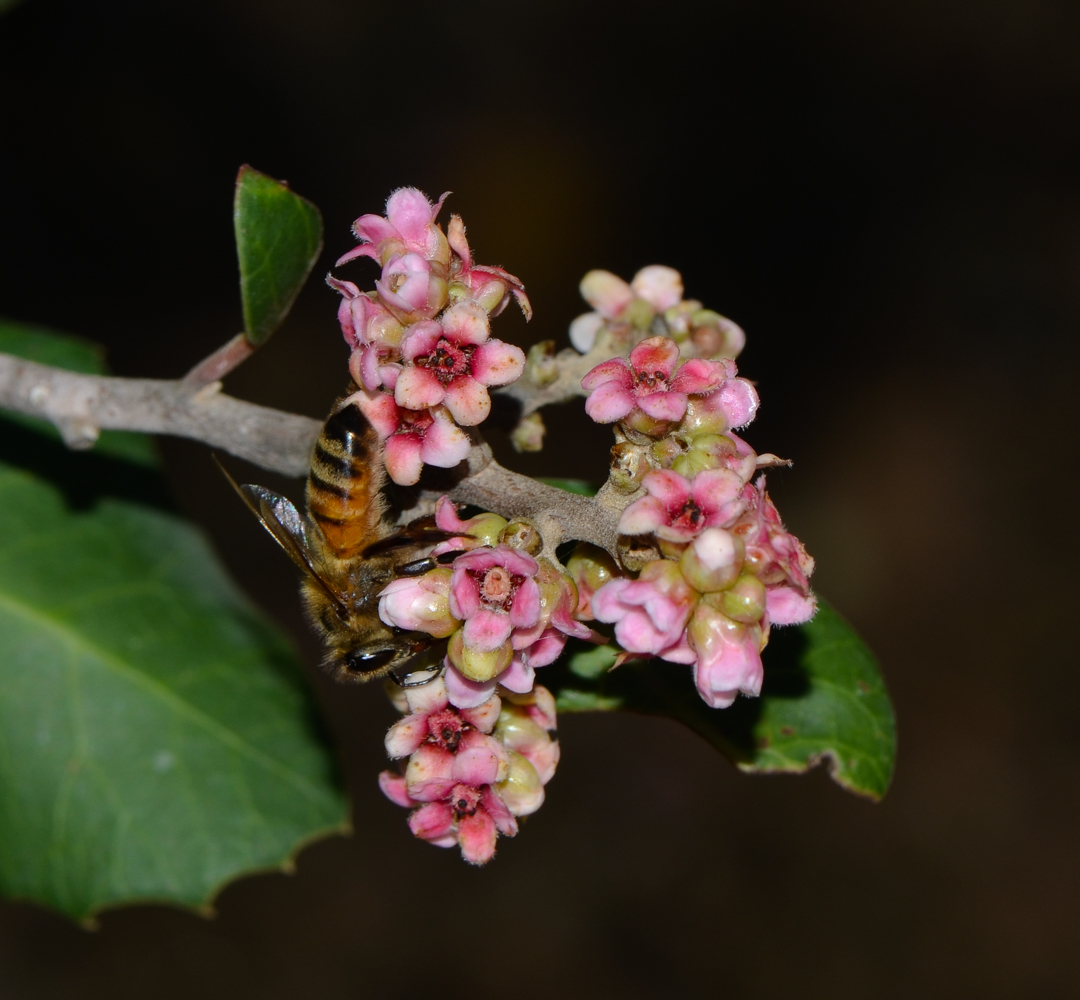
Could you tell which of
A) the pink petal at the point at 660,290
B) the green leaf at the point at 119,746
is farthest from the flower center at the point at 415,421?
the green leaf at the point at 119,746

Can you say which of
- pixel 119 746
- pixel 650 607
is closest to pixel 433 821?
pixel 650 607

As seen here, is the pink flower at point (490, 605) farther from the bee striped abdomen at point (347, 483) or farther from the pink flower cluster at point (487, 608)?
the bee striped abdomen at point (347, 483)

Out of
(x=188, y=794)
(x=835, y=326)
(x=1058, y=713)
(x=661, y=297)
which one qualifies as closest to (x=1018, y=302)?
(x=835, y=326)

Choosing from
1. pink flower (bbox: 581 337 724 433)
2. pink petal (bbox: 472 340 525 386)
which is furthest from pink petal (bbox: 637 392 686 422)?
pink petal (bbox: 472 340 525 386)

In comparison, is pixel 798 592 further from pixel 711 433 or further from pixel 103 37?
pixel 103 37

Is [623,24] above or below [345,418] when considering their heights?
above

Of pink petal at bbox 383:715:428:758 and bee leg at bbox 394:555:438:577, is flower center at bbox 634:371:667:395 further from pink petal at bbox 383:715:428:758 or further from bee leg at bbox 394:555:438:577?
pink petal at bbox 383:715:428:758

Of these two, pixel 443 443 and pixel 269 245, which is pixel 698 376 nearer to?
pixel 443 443
